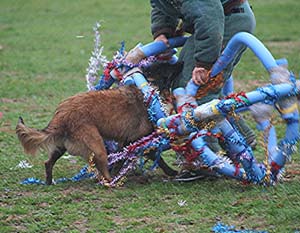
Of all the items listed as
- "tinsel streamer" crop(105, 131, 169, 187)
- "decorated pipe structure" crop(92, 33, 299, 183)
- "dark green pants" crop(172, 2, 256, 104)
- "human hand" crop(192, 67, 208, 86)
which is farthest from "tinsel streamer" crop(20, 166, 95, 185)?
"human hand" crop(192, 67, 208, 86)

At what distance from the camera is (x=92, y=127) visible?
5781mm

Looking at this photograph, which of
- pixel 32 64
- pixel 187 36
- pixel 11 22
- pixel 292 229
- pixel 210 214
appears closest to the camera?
pixel 292 229

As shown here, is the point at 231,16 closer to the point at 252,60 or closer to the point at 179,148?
the point at 179,148

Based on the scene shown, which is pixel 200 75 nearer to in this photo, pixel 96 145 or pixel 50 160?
pixel 96 145

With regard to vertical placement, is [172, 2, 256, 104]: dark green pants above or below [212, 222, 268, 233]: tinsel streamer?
above

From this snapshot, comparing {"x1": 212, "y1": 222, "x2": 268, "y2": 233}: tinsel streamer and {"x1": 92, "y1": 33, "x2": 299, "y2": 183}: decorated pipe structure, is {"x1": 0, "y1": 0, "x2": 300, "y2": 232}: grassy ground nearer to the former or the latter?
{"x1": 212, "y1": 222, "x2": 268, "y2": 233}: tinsel streamer

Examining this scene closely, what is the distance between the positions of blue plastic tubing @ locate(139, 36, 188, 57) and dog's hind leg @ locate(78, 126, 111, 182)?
911mm

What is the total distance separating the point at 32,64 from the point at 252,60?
3.77 m

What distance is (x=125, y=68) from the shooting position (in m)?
6.30

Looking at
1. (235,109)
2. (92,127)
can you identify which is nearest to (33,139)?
(92,127)

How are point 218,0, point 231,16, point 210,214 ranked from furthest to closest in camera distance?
point 231,16, point 218,0, point 210,214

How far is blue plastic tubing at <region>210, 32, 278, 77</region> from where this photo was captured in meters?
5.45

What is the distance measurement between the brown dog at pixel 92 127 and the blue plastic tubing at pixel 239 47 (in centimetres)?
71

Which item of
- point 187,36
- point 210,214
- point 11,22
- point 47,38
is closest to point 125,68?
point 187,36
